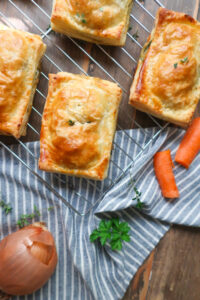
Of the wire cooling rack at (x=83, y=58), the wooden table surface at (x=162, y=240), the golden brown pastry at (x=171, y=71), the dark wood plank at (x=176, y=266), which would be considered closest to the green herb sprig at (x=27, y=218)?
the wire cooling rack at (x=83, y=58)

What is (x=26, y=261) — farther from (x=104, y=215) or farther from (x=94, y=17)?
(x=94, y=17)

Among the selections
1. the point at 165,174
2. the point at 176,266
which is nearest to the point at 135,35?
the point at 165,174

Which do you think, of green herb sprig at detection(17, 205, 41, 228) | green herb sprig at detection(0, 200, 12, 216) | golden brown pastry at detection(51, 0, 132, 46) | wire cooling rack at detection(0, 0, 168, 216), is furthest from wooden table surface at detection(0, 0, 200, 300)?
green herb sprig at detection(17, 205, 41, 228)

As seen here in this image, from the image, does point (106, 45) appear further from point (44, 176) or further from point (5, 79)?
point (44, 176)

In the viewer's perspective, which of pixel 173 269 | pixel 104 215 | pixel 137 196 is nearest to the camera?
pixel 137 196

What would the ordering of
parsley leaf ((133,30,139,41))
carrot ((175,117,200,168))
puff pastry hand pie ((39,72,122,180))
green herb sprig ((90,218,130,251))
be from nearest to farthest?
puff pastry hand pie ((39,72,122,180)) → green herb sprig ((90,218,130,251)) → carrot ((175,117,200,168)) → parsley leaf ((133,30,139,41))

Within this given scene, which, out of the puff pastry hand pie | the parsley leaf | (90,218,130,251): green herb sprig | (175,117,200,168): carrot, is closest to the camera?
the puff pastry hand pie

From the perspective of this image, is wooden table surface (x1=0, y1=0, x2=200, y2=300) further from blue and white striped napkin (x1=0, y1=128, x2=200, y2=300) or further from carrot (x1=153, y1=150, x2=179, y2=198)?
carrot (x1=153, y1=150, x2=179, y2=198)

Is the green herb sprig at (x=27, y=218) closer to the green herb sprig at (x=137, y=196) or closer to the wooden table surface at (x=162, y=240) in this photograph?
the wooden table surface at (x=162, y=240)
